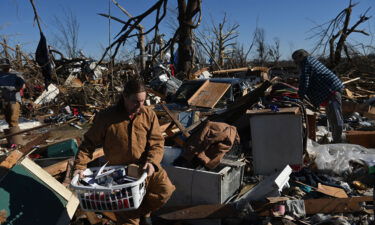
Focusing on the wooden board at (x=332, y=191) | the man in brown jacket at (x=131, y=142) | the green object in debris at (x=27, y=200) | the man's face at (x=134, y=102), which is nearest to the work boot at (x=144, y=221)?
the man in brown jacket at (x=131, y=142)

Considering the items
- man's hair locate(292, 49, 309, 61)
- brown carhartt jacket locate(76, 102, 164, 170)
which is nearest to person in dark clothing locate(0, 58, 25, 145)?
brown carhartt jacket locate(76, 102, 164, 170)

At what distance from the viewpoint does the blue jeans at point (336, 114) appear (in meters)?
5.69

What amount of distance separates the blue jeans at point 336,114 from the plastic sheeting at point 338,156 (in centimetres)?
66

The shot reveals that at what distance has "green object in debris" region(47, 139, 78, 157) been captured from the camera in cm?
510

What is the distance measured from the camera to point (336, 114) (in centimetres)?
568

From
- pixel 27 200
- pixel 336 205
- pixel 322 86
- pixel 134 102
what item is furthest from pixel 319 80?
pixel 27 200

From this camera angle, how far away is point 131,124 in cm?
295

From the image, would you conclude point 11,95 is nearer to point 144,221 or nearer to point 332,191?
point 144,221

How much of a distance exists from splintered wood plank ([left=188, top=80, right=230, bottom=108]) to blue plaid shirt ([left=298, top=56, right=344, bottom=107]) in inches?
71.6

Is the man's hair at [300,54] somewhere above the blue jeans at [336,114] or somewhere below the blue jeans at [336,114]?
above

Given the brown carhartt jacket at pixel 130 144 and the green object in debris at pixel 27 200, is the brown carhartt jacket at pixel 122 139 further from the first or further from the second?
the green object in debris at pixel 27 200

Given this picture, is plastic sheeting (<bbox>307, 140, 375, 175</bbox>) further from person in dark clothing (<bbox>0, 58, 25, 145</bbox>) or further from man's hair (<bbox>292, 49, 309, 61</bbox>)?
person in dark clothing (<bbox>0, 58, 25, 145</bbox>)

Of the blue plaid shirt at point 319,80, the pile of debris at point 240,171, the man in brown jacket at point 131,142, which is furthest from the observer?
the blue plaid shirt at point 319,80

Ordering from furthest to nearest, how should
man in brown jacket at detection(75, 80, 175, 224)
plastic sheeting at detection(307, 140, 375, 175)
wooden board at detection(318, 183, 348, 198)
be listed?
plastic sheeting at detection(307, 140, 375, 175)
wooden board at detection(318, 183, 348, 198)
man in brown jacket at detection(75, 80, 175, 224)
